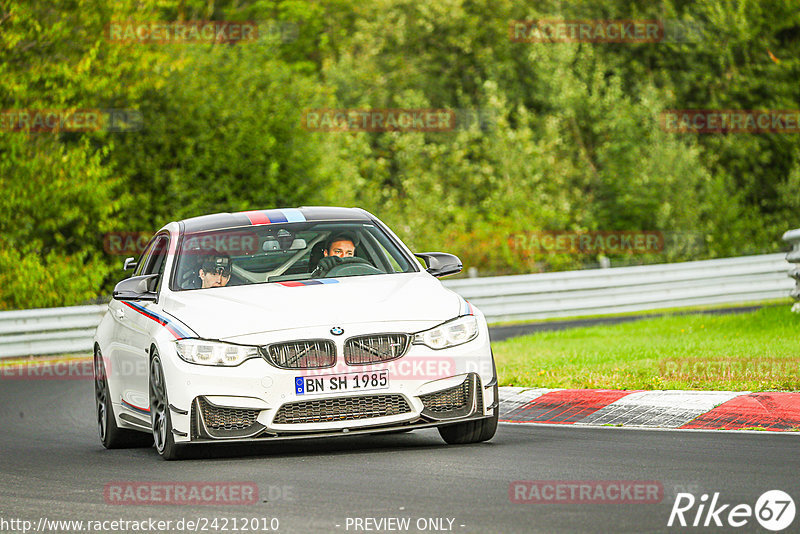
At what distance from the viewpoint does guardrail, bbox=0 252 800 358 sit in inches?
1013

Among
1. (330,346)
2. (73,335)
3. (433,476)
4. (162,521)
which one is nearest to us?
(162,521)

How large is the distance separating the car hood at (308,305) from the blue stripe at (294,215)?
2.88 feet

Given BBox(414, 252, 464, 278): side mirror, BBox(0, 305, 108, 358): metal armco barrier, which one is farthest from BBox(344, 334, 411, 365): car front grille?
BBox(0, 305, 108, 358): metal armco barrier

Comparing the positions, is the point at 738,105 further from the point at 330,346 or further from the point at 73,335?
the point at 330,346

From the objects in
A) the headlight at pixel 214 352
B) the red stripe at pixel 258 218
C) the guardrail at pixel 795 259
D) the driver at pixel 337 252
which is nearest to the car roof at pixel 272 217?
the red stripe at pixel 258 218

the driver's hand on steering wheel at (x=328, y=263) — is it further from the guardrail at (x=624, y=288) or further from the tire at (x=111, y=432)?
the guardrail at (x=624, y=288)

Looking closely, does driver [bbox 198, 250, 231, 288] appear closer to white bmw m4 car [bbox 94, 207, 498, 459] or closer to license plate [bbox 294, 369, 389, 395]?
white bmw m4 car [bbox 94, 207, 498, 459]

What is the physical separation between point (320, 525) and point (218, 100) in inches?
936

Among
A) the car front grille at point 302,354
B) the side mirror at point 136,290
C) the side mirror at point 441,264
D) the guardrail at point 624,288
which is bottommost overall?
the guardrail at point 624,288

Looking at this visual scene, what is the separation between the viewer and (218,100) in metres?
29.4

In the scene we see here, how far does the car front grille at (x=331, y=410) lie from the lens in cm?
836

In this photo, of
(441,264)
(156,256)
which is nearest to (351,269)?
(441,264)

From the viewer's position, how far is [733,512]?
6.20 metres

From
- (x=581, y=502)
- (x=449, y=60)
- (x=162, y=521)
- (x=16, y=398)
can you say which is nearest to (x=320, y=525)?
(x=162, y=521)
